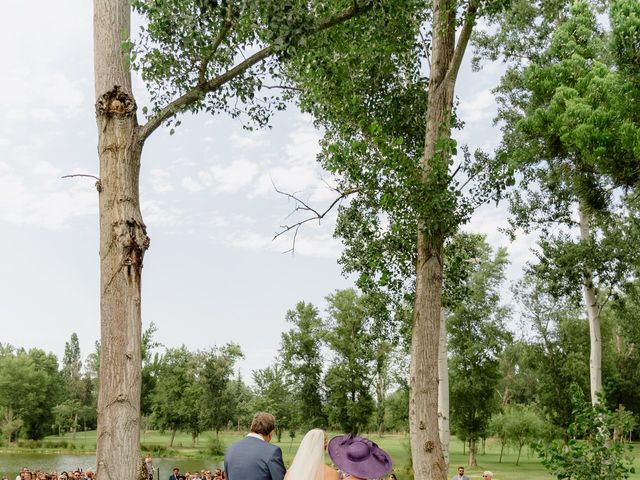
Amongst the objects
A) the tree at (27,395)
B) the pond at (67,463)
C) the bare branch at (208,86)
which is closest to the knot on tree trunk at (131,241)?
the bare branch at (208,86)

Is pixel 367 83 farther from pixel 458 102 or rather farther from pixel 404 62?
pixel 458 102

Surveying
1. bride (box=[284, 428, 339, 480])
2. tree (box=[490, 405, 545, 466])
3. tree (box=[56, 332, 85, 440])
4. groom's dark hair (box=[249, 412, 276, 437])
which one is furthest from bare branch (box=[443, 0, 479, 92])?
tree (box=[56, 332, 85, 440])

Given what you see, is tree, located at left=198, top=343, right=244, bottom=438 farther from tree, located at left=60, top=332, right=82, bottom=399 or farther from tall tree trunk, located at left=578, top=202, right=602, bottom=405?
tree, located at left=60, top=332, right=82, bottom=399

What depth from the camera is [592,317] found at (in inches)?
843

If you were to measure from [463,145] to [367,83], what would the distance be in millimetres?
2018

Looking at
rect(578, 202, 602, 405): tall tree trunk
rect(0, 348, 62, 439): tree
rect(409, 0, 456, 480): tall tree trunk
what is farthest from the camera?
rect(0, 348, 62, 439): tree

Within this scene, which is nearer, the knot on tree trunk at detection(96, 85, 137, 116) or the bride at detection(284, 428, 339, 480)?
the bride at detection(284, 428, 339, 480)

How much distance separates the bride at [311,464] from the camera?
4.25 meters

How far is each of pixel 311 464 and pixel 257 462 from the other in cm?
44

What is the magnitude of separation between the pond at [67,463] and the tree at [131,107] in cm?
3178

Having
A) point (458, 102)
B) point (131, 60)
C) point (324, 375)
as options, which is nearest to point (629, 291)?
point (458, 102)

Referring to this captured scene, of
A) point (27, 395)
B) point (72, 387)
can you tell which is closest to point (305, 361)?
point (27, 395)

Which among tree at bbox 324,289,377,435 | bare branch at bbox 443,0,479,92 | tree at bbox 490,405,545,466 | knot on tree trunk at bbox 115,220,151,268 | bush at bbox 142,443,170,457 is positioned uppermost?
bare branch at bbox 443,0,479,92

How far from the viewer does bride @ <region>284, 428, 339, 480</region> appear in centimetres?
425
